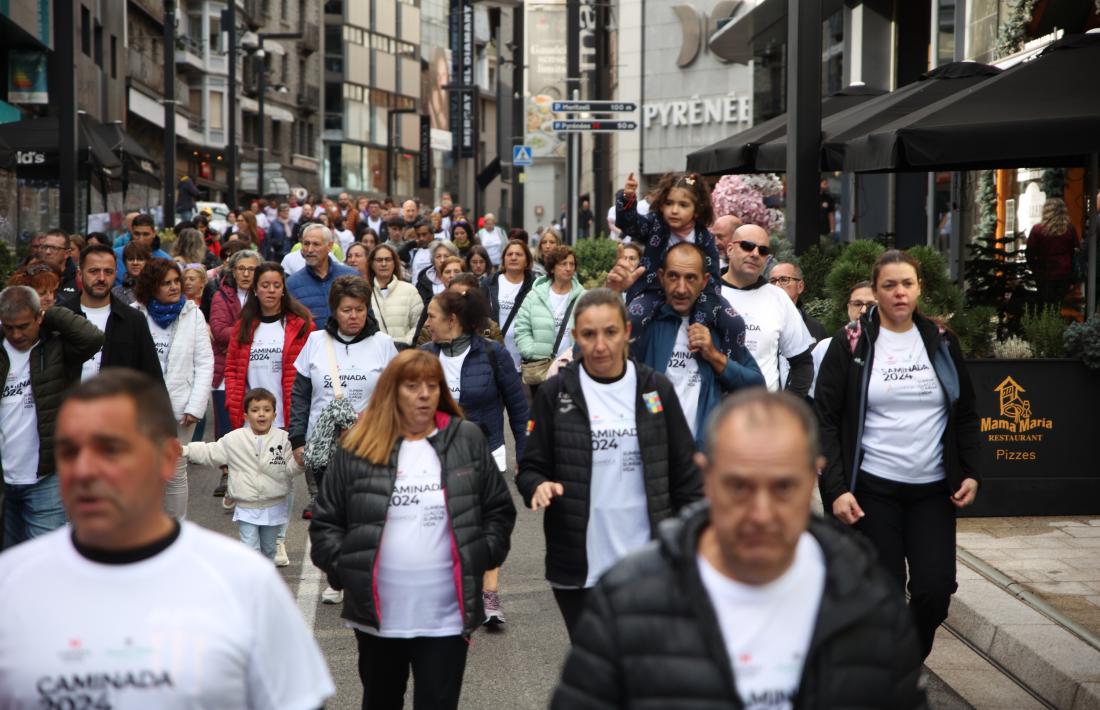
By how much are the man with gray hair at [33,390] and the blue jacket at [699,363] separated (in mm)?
2660

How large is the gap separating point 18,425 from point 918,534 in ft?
13.2

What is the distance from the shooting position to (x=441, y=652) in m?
5.05

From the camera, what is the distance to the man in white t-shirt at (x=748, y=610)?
263 centimetres

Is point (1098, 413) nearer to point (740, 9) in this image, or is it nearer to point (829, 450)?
point (829, 450)

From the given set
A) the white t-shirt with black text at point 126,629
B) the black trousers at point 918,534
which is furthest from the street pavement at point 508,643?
the white t-shirt with black text at point 126,629

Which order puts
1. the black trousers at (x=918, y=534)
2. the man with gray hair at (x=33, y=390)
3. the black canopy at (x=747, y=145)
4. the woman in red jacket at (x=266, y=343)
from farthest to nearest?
the black canopy at (x=747, y=145)
the woman in red jacket at (x=266, y=343)
the man with gray hair at (x=33, y=390)
the black trousers at (x=918, y=534)

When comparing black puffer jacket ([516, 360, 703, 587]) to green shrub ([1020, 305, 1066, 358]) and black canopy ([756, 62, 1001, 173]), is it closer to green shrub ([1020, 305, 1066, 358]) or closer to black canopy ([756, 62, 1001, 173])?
green shrub ([1020, 305, 1066, 358])

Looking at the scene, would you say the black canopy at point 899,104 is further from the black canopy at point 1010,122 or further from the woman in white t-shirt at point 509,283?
the woman in white t-shirt at point 509,283

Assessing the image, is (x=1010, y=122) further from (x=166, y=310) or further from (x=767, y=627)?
(x=767, y=627)

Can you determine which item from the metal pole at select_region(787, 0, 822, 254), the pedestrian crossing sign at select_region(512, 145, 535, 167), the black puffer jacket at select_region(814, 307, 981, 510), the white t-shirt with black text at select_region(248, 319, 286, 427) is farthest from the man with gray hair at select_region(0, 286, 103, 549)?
the pedestrian crossing sign at select_region(512, 145, 535, 167)

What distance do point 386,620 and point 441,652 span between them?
0.69 feet

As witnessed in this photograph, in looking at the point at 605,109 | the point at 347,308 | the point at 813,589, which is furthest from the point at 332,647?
the point at 605,109

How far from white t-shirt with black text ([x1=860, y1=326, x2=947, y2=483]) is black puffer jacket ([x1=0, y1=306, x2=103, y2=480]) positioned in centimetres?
358

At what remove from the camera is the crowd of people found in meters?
2.73
